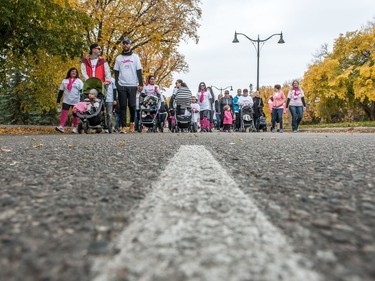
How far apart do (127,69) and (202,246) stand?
942cm

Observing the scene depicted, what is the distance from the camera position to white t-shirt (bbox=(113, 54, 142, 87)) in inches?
393

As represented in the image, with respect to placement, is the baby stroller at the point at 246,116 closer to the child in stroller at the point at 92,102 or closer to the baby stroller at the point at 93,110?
the baby stroller at the point at 93,110

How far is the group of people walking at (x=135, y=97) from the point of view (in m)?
9.88

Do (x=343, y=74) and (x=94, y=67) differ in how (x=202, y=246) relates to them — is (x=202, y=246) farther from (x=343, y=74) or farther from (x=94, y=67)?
(x=343, y=74)

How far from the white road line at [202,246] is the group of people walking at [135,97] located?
8601 mm

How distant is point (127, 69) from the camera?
998 cm

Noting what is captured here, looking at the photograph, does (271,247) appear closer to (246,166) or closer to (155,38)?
(246,166)

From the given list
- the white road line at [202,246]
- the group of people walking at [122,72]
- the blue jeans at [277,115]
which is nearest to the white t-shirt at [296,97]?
the blue jeans at [277,115]

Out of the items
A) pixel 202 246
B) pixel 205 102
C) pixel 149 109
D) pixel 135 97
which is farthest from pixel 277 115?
pixel 202 246

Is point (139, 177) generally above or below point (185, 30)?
below

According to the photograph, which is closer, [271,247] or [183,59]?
[271,247]

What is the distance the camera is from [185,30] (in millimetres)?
22594

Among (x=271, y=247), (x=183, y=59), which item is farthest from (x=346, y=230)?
(x=183, y=59)

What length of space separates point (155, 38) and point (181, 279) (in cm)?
2092
